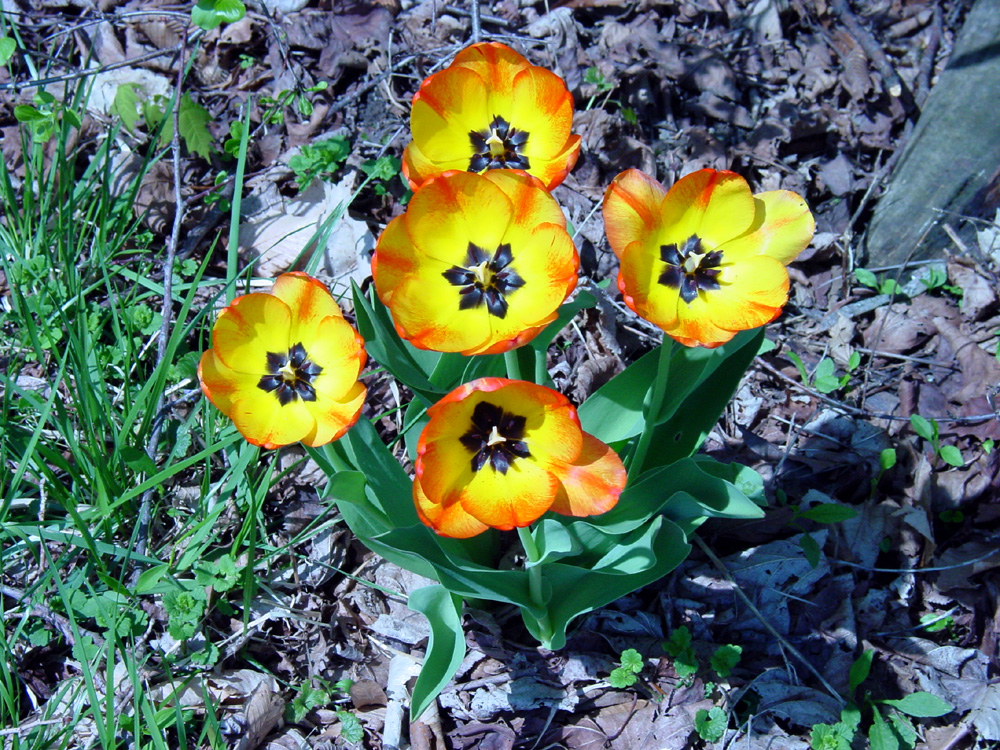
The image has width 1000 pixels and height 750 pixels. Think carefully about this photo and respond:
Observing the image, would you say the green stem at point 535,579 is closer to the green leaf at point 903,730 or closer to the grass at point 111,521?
the grass at point 111,521

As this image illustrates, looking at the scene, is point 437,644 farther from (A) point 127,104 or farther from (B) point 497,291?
(A) point 127,104

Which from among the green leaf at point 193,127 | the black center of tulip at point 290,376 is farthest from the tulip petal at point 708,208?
the green leaf at point 193,127

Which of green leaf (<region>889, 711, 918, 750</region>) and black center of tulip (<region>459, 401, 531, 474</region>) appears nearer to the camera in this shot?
black center of tulip (<region>459, 401, 531, 474</region>)

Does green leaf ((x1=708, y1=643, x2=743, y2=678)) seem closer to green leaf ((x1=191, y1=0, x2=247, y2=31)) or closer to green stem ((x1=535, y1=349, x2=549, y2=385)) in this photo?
green stem ((x1=535, y1=349, x2=549, y2=385))

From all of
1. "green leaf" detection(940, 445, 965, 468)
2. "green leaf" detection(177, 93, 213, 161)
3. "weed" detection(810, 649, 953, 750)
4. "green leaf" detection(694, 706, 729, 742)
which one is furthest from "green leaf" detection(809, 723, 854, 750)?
"green leaf" detection(177, 93, 213, 161)

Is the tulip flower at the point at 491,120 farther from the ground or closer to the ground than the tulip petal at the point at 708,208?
farther from the ground

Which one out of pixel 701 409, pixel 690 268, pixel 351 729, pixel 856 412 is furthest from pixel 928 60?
pixel 351 729

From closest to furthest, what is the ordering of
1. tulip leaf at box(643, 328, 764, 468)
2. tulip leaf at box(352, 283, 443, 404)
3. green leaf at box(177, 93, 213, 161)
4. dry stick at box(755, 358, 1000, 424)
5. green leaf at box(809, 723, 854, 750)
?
tulip leaf at box(352, 283, 443, 404)
tulip leaf at box(643, 328, 764, 468)
green leaf at box(809, 723, 854, 750)
dry stick at box(755, 358, 1000, 424)
green leaf at box(177, 93, 213, 161)
